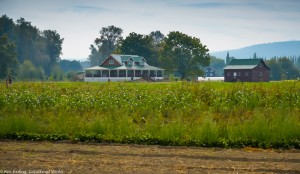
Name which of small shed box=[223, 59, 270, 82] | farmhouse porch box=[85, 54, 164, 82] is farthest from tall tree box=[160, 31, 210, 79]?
small shed box=[223, 59, 270, 82]

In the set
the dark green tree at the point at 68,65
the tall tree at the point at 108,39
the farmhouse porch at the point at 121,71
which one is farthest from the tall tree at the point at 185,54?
the dark green tree at the point at 68,65

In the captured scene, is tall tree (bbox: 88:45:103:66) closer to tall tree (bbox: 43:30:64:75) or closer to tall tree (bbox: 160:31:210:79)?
tall tree (bbox: 43:30:64:75)

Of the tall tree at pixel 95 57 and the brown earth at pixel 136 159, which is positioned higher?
the tall tree at pixel 95 57

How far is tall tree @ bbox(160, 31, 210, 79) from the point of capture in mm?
84500

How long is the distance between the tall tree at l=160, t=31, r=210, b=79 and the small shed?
7.85 m

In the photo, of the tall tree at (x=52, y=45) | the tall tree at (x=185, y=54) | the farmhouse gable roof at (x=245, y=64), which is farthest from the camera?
the tall tree at (x=52, y=45)

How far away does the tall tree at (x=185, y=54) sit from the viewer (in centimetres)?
8450

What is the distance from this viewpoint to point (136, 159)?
28.7 feet

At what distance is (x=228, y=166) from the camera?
8086 millimetres

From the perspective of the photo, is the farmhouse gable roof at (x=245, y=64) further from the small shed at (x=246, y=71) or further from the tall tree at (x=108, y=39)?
the tall tree at (x=108, y=39)

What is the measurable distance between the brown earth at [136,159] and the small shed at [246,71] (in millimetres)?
68425

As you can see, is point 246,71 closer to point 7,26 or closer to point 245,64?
point 245,64

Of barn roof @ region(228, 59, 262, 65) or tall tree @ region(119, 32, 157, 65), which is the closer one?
barn roof @ region(228, 59, 262, 65)

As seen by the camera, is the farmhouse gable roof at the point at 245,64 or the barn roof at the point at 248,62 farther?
the barn roof at the point at 248,62
